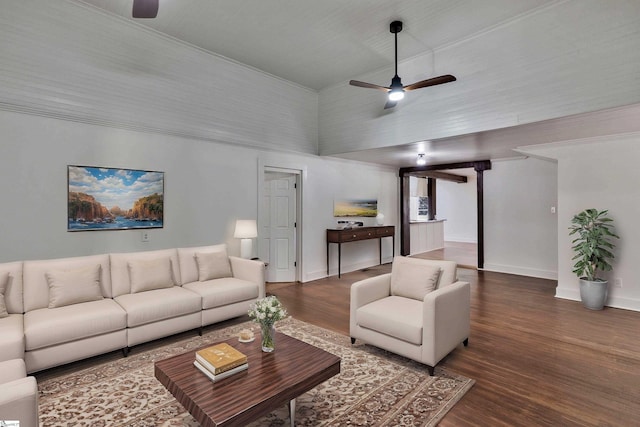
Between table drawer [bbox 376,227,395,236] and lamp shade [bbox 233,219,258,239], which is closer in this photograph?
lamp shade [bbox 233,219,258,239]

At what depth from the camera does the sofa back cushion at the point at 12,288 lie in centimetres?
296

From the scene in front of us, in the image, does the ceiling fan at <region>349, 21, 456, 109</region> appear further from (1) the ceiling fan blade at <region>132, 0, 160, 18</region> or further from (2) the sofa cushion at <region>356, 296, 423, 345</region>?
(2) the sofa cushion at <region>356, 296, 423, 345</region>

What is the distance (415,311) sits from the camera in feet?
10.0

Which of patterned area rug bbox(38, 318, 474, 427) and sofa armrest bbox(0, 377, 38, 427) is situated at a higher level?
sofa armrest bbox(0, 377, 38, 427)

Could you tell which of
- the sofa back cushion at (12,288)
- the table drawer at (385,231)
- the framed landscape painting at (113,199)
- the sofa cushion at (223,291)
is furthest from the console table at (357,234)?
the sofa back cushion at (12,288)

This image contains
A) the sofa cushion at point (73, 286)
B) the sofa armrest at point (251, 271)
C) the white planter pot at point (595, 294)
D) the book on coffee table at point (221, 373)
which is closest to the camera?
the book on coffee table at point (221, 373)

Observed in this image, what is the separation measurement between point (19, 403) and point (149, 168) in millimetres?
3406

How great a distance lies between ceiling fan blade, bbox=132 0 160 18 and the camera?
2331 mm

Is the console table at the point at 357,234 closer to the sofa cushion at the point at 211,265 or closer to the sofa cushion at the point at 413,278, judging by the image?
the sofa cushion at the point at 211,265

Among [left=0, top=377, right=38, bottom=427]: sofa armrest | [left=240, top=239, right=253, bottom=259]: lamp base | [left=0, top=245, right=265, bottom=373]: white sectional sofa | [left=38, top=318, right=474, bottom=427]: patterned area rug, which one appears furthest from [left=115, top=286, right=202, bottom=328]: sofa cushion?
[left=0, top=377, right=38, bottom=427]: sofa armrest

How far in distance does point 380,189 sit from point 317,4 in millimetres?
5037

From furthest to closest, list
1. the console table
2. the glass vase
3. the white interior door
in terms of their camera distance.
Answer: the console table
the white interior door
the glass vase

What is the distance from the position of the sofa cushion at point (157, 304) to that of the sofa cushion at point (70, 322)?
0.09 meters

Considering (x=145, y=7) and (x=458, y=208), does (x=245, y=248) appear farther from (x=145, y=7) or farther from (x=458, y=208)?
(x=458, y=208)
